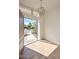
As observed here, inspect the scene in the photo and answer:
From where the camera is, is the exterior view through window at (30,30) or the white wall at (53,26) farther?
the white wall at (53,26)

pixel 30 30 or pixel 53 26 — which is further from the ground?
pixel 53 26

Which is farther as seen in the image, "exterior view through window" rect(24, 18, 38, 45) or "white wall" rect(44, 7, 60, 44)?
"white wall" rect(44, 7, 60, 44)

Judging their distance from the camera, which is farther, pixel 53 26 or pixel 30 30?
pixel 53 26

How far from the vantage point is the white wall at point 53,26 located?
7646mm

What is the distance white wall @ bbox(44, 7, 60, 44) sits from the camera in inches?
301

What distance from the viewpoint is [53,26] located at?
812 centimetres
